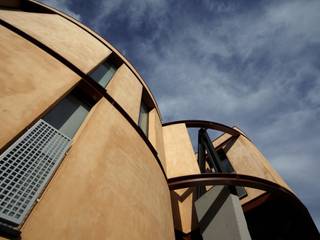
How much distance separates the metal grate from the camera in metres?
2.06

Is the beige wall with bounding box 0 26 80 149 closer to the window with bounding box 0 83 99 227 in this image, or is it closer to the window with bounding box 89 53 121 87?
the window with bounding box 0 83 99 227

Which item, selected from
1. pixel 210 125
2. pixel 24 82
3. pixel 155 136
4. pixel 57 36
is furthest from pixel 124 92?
pixel 210 125

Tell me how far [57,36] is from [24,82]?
3.28 metres

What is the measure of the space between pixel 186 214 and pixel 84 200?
16.4 feet

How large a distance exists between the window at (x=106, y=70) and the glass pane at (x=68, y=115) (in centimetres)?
184

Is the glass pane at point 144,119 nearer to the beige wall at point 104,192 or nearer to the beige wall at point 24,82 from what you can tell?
the beige wall at point 104,192

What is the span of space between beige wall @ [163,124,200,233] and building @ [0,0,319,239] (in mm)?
41

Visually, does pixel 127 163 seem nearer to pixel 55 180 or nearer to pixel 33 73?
pixel 55 180

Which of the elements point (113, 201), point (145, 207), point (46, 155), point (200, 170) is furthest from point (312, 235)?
point (46, 155)

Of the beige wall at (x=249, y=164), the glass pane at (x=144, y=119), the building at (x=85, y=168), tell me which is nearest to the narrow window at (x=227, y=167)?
the building at (x=85, y=168)

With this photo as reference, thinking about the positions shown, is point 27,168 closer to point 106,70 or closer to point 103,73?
point 103,73

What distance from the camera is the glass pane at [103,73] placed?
6.80m

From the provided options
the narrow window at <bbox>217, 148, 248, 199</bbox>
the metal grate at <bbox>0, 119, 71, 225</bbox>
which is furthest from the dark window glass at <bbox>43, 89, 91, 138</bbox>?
the narrow window at <bbox>217, 148, 248, 199</bbox>

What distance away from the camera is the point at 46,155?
9.43ft
